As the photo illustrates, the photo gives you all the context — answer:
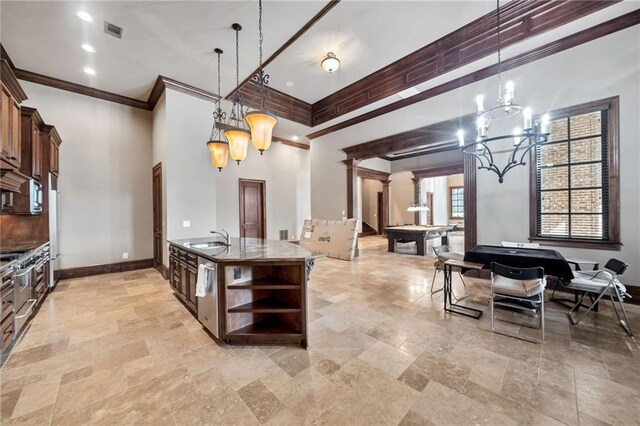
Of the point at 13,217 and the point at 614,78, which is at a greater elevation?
the point at 614,78

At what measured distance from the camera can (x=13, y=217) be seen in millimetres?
3777

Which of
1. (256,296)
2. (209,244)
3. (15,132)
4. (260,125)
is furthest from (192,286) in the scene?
(15,132)

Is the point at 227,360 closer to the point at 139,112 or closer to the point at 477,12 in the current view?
the point at 477,12

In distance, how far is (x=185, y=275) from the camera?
3.32 m

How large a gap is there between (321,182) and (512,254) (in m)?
5.39

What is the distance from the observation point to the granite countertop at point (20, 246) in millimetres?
3125

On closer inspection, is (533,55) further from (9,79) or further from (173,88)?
(9,79)

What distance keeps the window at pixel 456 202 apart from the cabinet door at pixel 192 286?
47.4 feet

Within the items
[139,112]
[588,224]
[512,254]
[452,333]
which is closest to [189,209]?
[139,112]

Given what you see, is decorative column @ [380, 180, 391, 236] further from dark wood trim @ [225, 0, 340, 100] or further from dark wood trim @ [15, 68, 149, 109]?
dark wood trim @ [15, 68, 149, 109]

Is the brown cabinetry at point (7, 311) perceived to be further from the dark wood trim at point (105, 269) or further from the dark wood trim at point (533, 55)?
the dark wood trim at point (533, 55)

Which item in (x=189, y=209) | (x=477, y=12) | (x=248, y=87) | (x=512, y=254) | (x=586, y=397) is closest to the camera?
(x=586, y=397)

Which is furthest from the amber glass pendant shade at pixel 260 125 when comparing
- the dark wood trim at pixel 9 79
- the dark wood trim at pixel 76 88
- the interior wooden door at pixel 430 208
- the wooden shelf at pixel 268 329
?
the interior wooden door at pixel 430 208

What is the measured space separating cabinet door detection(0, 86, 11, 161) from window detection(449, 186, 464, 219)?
1589cm
